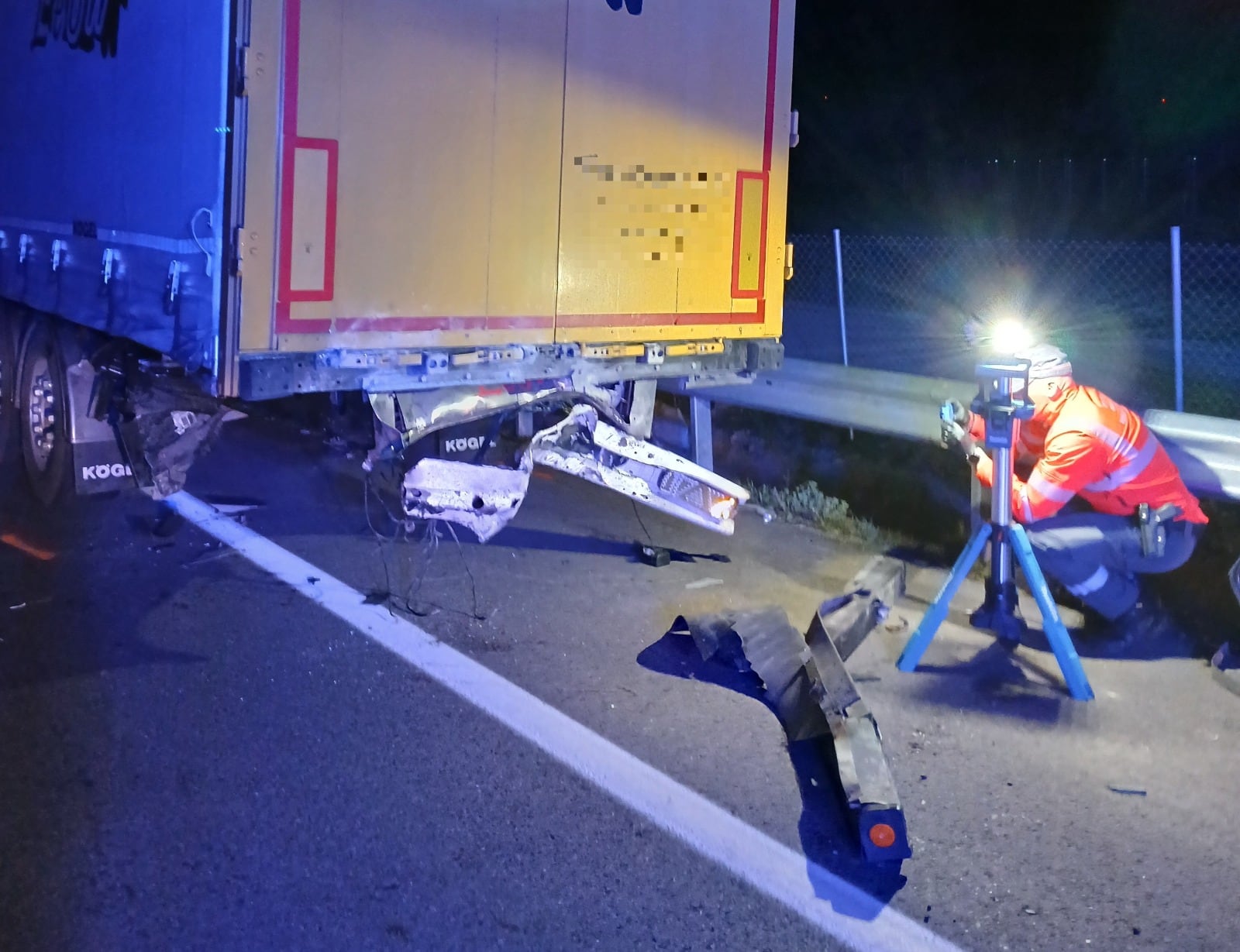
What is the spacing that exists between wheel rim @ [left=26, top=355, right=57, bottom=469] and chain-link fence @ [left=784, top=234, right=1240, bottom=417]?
5401mm

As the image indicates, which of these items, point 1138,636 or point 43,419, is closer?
point 1138,636

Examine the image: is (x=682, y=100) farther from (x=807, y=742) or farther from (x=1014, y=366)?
(x=807, y=742)

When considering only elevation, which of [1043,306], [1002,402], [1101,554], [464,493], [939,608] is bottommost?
[939,608]

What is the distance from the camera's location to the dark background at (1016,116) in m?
24.2

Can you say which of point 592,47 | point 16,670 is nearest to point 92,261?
point 16,670

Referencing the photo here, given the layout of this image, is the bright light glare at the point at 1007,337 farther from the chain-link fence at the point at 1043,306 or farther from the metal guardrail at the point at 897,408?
the chain-link fence at the point at 1043,306

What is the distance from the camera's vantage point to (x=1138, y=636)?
19.6 ft

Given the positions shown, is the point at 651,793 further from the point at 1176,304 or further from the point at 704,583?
the point at 1176,304

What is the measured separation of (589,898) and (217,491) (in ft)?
17.0

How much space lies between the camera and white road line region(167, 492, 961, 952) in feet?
11.9

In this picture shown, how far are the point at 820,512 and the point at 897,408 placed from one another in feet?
2.69

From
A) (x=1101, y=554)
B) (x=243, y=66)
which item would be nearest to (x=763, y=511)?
(x=1101, y=554)

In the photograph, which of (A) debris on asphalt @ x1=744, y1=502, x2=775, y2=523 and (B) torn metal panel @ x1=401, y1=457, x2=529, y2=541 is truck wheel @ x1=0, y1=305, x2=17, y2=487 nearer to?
(B) torn metal panel @ x1=401, y1=457, x2=529, y2=541

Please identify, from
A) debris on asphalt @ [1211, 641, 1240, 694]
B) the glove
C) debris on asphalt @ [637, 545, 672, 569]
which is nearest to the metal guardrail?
debris on asphalt @ [1211, 641, 1240, 694]
